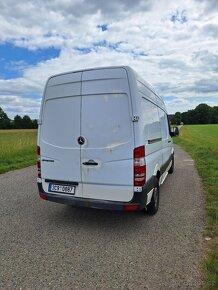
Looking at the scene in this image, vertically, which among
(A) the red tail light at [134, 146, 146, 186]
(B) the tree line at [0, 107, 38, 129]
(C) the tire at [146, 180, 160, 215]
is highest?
(B) the tree line at [0, 107, 38, 129]

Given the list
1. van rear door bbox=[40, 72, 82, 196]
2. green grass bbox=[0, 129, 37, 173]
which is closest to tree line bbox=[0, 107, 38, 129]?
green grass bbox=[0, 129, 37, 173]

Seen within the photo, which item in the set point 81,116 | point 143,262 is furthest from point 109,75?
point 143,262

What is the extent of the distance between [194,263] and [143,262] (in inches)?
24.8

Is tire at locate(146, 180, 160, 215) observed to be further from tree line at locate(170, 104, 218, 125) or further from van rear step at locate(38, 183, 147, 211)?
tree line at locate(170, 104, 218, 125)

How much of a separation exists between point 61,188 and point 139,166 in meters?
1.48

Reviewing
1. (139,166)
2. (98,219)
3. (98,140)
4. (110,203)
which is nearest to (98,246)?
(110,203)

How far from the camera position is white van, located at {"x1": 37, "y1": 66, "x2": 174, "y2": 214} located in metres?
4.29

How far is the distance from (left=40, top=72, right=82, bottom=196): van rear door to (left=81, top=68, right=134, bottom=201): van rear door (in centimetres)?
14

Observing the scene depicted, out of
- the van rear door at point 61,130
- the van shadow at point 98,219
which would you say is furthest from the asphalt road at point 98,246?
the van rear door at point 61,130

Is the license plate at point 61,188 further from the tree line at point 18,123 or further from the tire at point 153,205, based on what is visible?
the tree line at point 18,123

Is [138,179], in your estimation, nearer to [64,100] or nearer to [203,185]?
[64,100]

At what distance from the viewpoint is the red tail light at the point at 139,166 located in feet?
13.9

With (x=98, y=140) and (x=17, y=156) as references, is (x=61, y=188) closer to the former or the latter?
(x=98, y=140)

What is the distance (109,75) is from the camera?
4.43 m
